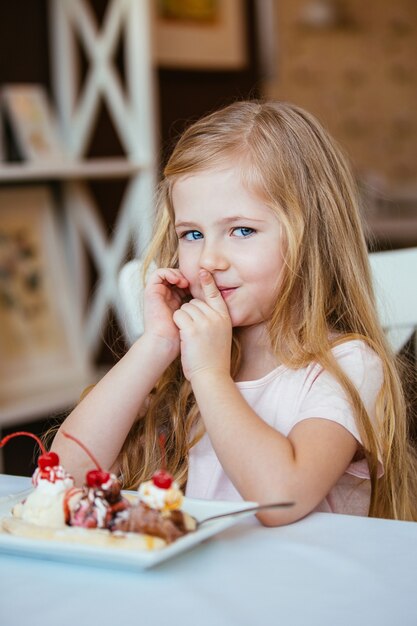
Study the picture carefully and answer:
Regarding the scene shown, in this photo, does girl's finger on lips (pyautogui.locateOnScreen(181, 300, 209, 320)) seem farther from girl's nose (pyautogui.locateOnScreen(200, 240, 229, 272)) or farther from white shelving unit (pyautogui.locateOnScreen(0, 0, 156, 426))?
white shelving unit (pyautogui.locateOnScreen(0, 0, 156, 426))

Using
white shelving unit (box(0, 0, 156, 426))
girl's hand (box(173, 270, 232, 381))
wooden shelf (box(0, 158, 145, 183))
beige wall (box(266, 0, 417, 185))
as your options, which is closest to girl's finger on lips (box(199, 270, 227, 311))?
girl's hand (box(173, 270, 232, 381))

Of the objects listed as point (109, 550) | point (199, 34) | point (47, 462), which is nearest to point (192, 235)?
point (47, 462)

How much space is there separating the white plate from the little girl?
300mm

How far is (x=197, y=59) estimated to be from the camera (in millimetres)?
3908

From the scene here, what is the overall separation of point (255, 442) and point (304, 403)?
0.18 metres

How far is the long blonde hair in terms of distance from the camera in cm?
127

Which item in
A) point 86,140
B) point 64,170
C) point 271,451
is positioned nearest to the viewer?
point 271,451

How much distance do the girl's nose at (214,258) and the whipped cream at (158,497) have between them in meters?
0.45

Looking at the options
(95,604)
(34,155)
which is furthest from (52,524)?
(34,155)

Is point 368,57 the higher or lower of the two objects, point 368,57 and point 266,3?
the lower

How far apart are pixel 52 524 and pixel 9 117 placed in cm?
244

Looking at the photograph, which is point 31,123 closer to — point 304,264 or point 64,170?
point 64,170

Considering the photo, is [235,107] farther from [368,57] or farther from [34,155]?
[368,57]

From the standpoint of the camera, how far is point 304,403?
47.7 inches
